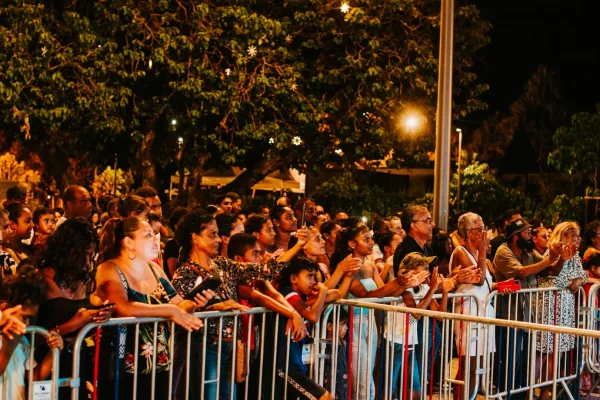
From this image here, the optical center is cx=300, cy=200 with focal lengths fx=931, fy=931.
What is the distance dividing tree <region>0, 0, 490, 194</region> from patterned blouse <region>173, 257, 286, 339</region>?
40.8 ft

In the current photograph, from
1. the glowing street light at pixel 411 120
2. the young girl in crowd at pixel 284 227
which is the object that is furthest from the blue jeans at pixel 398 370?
the glowing street light at pixel 411 120

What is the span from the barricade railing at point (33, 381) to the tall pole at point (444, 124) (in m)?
8.35

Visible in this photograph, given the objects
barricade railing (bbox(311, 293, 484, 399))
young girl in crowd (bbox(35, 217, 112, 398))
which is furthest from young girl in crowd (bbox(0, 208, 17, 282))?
barricade railing (bbox(311, 293, 484, 399))

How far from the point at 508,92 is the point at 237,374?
1679 inches

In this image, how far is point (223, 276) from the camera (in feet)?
22.3

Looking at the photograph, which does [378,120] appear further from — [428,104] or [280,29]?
[280,29]

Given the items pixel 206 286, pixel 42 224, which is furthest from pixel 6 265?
pixel 206 286

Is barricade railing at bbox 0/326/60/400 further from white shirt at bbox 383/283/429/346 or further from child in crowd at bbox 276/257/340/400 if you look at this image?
white shirt at bbox 383/283/429/346

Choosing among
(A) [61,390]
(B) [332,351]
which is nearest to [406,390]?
(B) [332,351]

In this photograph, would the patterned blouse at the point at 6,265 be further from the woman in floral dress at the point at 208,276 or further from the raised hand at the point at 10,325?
the raised hand at the point at 10,325

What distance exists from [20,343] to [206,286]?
4.04 ft

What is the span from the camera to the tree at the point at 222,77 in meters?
18.6

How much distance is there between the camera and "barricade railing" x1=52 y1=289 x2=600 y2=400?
19.9 ft

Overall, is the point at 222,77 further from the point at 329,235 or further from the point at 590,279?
the point at 590,279
